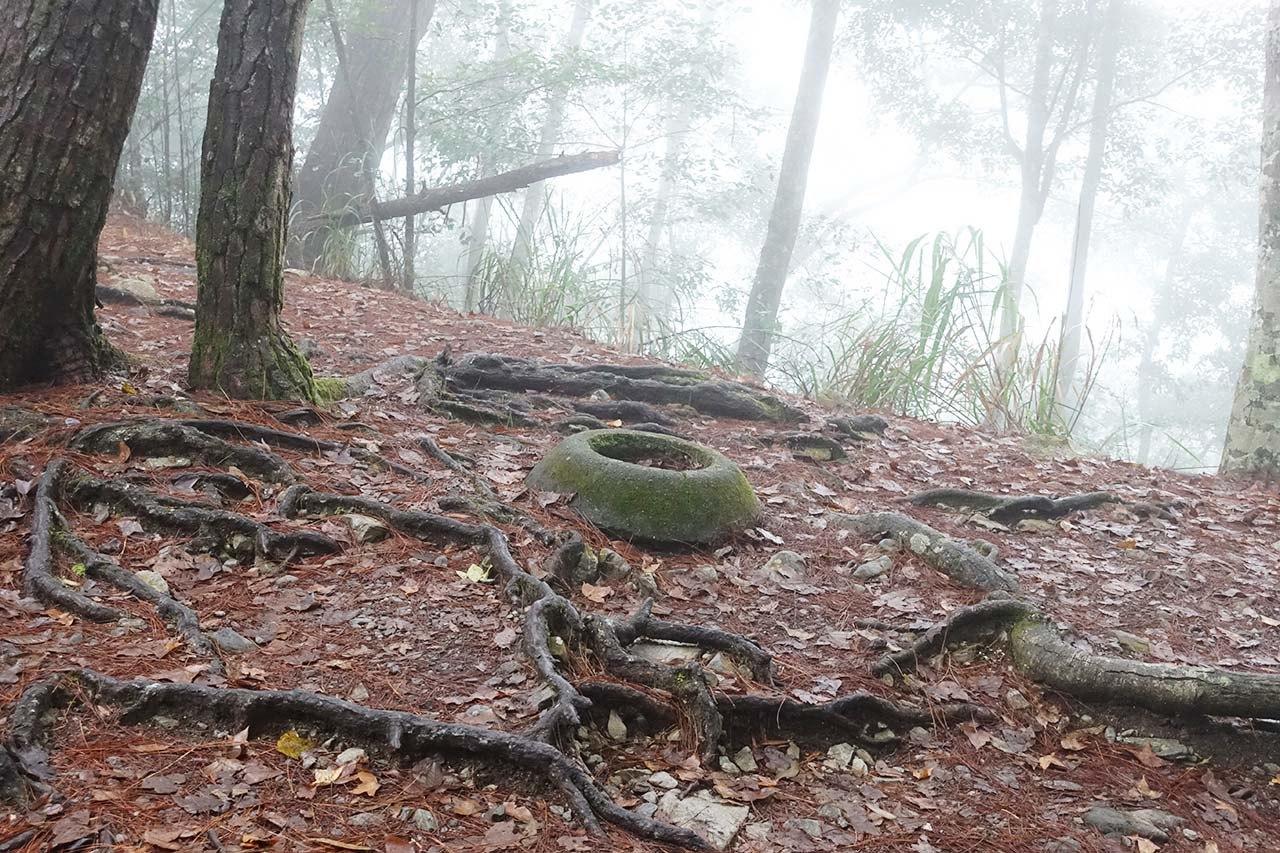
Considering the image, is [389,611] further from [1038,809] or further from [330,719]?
[1038,809]

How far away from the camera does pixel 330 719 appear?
2.41 m

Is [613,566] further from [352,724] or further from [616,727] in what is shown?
[352,724]

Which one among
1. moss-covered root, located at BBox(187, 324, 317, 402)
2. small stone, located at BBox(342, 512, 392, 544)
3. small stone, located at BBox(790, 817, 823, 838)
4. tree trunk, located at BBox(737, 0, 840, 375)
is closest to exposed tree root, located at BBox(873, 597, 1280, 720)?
small stone, located at BBox(790, 817, 823, 838)

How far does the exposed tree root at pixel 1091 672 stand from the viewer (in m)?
3.02

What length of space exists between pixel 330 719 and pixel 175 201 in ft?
39.6

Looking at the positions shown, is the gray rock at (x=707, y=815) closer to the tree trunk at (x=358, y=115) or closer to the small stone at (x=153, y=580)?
the small stone at (x=153, y=580)

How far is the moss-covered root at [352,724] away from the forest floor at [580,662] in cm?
4

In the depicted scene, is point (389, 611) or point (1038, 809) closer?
point (1038, 809)

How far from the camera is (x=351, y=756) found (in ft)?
7.69

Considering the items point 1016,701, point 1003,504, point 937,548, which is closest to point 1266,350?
point 1003,504

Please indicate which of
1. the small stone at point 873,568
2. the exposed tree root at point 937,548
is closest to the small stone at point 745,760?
the small stone at point 873,568

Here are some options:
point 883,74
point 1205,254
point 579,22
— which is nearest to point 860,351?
point 883,74

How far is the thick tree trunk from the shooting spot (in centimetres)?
375

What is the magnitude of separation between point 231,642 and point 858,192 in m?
31.1
